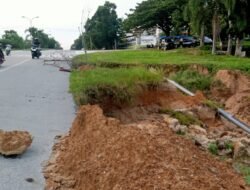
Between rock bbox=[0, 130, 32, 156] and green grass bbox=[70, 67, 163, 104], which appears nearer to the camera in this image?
rock bbox=[0, 130, 32, 156]

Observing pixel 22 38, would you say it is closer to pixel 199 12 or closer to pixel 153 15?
pixel 153 15

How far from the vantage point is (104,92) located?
1102 centimetres

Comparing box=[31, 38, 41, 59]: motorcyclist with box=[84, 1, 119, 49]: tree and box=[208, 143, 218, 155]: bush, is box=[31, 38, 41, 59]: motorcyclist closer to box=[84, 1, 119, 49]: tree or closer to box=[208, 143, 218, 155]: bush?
box=[208, 143, 218, 155]: bush

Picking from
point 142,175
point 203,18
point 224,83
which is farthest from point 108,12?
point 142,175

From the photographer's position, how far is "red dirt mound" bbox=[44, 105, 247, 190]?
5176 mm

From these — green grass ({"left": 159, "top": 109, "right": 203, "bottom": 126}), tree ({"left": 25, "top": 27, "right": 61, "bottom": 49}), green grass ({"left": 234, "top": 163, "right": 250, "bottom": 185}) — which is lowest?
tree ({"left": 25, "top": 27, "right": 61, "bottom": 49})

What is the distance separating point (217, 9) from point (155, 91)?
18389 mm

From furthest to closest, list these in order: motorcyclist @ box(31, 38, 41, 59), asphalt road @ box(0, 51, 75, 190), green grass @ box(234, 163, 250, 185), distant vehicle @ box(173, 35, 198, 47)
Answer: distant vehicle @ box(173, 35, 198, 47)
motorcyclist @ box(31, 38, 41, 59)
green grass @ box(234, 163, 250, 185)
asphalt road @ box(0, 51, 75, 190)

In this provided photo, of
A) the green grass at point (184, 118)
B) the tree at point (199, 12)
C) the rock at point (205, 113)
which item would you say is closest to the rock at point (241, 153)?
the green grass at point (184, 118)

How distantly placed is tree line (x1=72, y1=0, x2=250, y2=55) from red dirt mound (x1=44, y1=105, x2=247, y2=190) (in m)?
15.7

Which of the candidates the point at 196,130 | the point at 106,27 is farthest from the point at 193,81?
the point at 106,27

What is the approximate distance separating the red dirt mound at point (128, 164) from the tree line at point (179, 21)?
15.7 meters

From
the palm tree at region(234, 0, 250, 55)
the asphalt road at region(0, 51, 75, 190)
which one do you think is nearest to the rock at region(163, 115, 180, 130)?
the asphalt road at region(0, 51, 75, 190)

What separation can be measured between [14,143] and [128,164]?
218 cm
